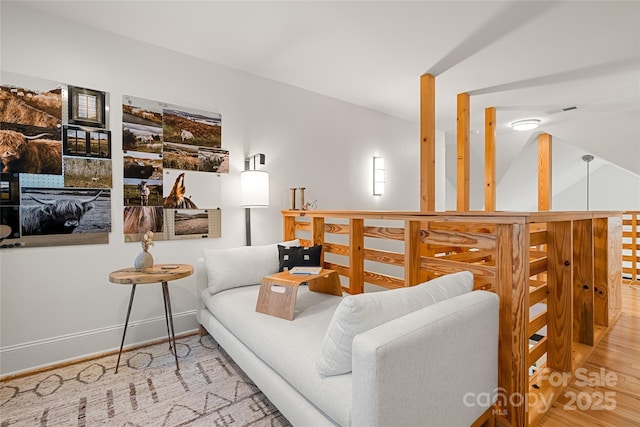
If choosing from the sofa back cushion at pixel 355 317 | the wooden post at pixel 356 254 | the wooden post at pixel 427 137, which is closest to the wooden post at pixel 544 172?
the wooden post at pixel 427 137

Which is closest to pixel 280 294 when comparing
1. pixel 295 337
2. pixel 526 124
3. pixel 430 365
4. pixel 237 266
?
pixel 295 337

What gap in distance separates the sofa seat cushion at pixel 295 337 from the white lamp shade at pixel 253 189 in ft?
2.63

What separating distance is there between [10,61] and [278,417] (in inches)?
113

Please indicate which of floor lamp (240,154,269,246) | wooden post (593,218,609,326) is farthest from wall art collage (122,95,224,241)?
wooden post (593,218,609,326)

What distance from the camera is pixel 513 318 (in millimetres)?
1514

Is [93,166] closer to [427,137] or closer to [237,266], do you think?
[237,266]

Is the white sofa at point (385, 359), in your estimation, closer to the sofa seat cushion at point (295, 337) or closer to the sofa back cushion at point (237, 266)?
the sofa seat cushion at point (295, 337)

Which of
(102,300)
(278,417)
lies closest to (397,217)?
(278,417)

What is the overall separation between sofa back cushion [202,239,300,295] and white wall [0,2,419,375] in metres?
0.50

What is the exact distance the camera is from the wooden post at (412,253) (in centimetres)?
204

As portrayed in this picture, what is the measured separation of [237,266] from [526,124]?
461 cm

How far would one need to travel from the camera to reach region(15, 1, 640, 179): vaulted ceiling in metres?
2.13

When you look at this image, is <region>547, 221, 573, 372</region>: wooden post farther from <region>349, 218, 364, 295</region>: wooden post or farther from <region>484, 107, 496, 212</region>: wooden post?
<region>484, 107, 496, 212</region>: wooden post

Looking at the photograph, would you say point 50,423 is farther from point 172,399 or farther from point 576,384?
point 576,384
